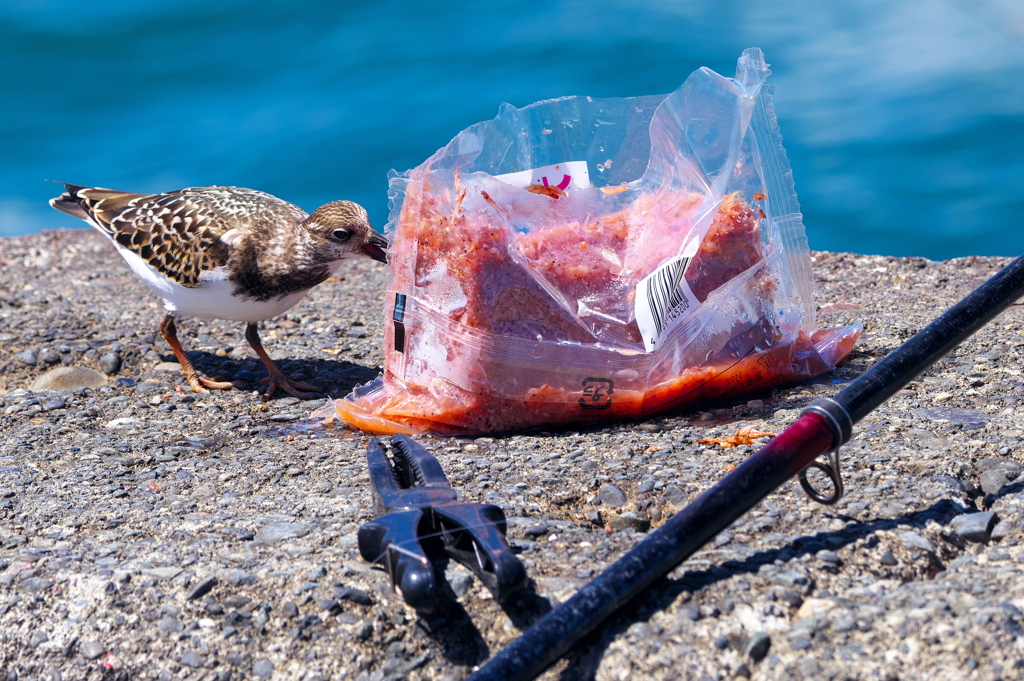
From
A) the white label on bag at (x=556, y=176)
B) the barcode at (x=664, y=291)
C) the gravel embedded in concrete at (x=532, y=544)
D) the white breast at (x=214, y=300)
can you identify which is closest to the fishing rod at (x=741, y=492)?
the gravel embedded in concrete at (x=532, y=544)

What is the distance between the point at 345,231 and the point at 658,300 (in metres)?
1.45

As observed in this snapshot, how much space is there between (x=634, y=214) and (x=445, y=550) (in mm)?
1292

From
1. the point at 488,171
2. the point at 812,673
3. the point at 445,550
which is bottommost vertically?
the point at 812,673

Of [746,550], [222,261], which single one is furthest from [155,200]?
[746,550]

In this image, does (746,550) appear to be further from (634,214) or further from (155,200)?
(155,200)

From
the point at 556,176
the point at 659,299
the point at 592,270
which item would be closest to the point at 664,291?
the point at 659,299

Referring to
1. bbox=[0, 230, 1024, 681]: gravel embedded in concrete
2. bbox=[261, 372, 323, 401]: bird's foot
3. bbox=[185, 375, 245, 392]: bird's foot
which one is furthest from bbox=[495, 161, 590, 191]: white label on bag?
bbox=[185, 375, 245, 392]: bird's foot

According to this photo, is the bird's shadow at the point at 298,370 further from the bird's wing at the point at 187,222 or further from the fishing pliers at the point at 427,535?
the fishing pliers at the point at 427,535

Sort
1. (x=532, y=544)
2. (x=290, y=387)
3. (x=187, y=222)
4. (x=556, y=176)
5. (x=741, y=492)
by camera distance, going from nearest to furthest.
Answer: (x=741, y=492)
(x=532, y=544)
(x=556, y=176)
(x=290, y=387)
(x=187, y=222)

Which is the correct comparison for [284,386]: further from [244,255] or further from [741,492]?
[741,492]

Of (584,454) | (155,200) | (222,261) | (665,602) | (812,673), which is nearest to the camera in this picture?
(812,673)

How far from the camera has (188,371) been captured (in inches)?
139

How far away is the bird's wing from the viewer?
3488mm

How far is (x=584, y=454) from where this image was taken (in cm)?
236
